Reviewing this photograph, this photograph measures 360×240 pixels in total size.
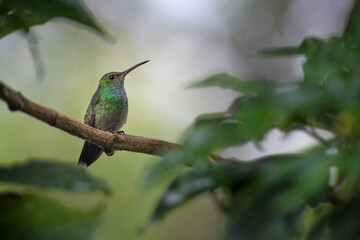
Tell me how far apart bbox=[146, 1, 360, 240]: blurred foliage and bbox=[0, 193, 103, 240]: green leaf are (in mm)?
175

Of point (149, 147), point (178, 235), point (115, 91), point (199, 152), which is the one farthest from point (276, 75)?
point (199, 152)

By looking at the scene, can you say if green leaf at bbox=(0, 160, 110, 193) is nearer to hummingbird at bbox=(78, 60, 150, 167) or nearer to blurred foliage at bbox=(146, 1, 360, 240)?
blurred foliage at bbox=(146, 1, 360, 240)

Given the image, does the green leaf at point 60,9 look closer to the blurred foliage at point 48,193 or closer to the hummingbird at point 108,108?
the blurred foliage at point 48,193

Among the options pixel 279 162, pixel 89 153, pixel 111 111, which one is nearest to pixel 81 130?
pixel 279 162

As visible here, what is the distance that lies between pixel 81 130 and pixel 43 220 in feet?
1.80

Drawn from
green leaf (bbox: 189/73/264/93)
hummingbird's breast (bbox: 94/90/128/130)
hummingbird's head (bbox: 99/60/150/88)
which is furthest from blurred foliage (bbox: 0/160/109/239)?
hummingbird's head (bbox: 99/60/150/88)

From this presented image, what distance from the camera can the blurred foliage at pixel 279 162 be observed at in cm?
72

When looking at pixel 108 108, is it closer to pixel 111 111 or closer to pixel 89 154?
pixel 111 111

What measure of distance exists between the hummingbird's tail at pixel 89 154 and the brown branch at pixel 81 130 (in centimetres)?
156

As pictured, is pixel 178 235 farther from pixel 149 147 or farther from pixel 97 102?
pixel 149 147

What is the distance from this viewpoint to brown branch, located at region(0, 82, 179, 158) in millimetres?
717

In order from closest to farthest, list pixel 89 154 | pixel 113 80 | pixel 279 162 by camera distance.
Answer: pixel 279 162, pixel 89 154, pixel 113 80

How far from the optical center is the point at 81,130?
1102 mm

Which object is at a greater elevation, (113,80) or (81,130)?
(113,80)
